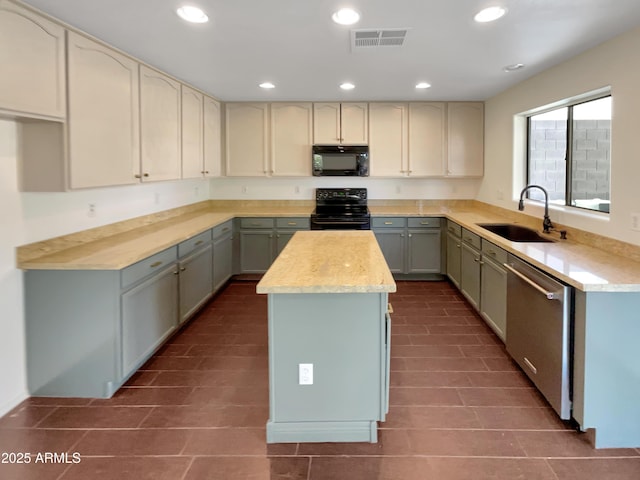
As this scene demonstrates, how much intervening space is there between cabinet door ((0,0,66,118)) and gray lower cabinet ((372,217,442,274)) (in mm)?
3830

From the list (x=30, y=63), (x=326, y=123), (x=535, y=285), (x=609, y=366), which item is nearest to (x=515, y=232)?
(x=535, y=285)

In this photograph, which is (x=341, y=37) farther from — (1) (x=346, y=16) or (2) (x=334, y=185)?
(2) (x=334, y=185)

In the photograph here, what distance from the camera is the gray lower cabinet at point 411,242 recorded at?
5723 mm

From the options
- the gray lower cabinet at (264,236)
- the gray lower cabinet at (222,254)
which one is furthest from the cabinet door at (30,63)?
the gray lower cabinet at (264,236)

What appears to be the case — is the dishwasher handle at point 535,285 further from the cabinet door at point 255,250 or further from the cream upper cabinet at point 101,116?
the cabinet door at point 255,250

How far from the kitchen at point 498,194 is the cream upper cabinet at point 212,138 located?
39cm

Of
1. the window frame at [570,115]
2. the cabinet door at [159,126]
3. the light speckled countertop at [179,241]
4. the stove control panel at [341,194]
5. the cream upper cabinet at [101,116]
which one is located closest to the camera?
the light speckled countertop at [179,241]

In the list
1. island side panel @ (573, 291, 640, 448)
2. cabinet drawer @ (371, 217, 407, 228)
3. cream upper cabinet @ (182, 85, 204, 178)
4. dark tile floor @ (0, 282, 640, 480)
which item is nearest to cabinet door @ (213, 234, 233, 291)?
cream upper cabinet @ (182, 85, 204, 178)

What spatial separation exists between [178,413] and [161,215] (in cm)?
254

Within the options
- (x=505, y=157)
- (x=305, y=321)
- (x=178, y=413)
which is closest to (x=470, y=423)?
(x=305, y=321)

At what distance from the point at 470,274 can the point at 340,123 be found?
8.22 feet

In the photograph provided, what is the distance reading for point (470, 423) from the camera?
2.57 m

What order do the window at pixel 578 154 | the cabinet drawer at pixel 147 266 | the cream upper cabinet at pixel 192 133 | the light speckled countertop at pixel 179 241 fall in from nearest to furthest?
the light speckled countertop at pixel 179 241 → the cabinet drawer at pixel 147 266 → the window at pixel 578 154 → the cream upper cabinet at pixel 192 133

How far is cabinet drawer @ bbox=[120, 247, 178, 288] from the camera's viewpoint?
9.58ft
